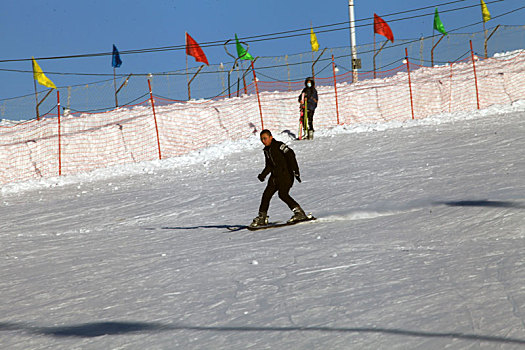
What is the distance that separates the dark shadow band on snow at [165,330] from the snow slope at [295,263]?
2 centimetres

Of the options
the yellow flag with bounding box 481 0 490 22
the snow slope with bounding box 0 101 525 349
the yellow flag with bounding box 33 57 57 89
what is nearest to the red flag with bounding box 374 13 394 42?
the yellow flag with bounding box 481 0 490 22

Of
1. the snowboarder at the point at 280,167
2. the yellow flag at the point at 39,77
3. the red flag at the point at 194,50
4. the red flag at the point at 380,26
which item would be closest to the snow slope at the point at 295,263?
the snowboarder at the point at 280,167

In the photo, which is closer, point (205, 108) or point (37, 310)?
point (37, 310)

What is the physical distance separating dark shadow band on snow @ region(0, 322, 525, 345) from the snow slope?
2cm

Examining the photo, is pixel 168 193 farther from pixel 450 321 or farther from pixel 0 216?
pixel 450 321

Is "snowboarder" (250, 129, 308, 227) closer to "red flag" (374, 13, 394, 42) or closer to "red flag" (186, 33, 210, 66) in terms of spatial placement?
"red flag" (186, 33, 210, 66)

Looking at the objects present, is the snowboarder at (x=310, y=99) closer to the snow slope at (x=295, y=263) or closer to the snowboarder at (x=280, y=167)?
the snow slope at (x=295, y=263)

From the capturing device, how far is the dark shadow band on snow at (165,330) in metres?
3.91

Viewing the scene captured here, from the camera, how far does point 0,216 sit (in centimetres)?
1323

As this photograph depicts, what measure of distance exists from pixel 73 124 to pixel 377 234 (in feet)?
53.6

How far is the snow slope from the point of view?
4449 millimetres

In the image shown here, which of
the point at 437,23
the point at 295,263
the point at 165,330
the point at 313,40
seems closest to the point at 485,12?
the point at 437,23

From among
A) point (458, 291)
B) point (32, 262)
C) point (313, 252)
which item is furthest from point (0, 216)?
point (458, 291)

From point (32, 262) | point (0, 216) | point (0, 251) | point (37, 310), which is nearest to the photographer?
point (37, 310)
